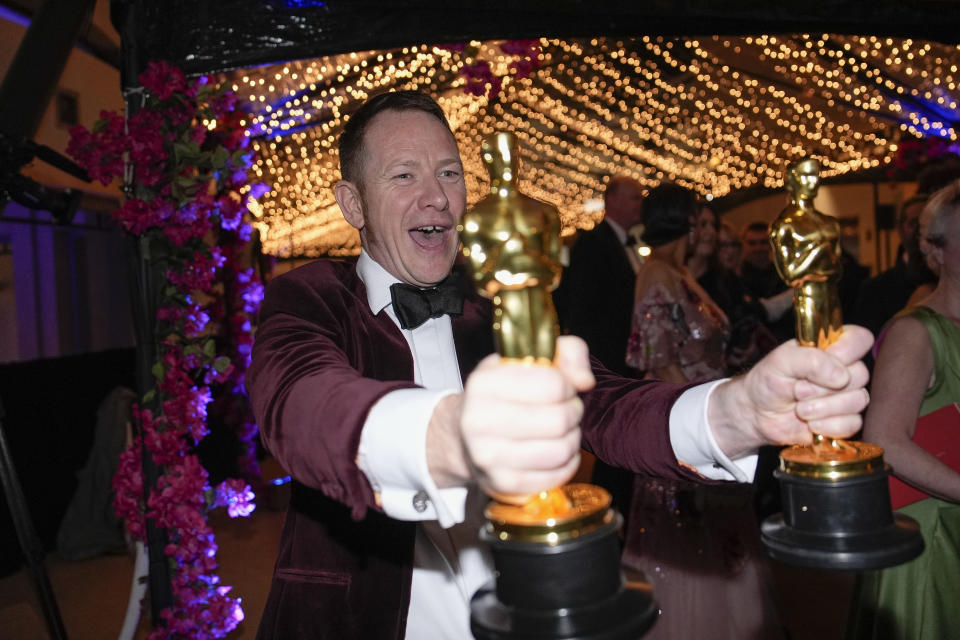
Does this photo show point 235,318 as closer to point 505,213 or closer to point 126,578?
point 126,578

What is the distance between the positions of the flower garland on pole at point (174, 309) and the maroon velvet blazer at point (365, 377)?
1.49 m

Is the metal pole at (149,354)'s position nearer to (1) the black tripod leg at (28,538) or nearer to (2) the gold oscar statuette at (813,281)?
(1) the black tripod leg at (28,538)

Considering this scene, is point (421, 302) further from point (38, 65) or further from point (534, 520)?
point (38, 65)

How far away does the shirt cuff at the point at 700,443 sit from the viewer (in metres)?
1.32

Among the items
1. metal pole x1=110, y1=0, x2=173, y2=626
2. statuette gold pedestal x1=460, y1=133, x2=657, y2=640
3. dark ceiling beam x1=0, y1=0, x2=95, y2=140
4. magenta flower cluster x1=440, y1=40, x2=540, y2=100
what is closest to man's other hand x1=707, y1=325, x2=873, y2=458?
statuette gold pedestal x1=460, y1=133, x2=657, y2=640

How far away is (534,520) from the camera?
0.71 metres

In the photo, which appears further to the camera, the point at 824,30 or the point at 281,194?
the point at 281,194

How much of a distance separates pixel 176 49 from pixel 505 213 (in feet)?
8.57

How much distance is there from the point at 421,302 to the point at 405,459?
906 mm

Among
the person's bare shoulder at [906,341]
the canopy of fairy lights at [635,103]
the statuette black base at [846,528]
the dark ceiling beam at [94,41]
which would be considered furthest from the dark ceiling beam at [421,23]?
the dark ceiling beam at [94,41]

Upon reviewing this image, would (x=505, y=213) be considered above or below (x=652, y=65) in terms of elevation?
below

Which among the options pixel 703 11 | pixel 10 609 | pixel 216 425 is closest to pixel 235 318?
pixel 216 425

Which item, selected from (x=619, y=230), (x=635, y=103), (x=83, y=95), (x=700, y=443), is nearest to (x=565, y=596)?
(x=700, y=443)

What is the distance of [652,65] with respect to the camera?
7.59 metres
